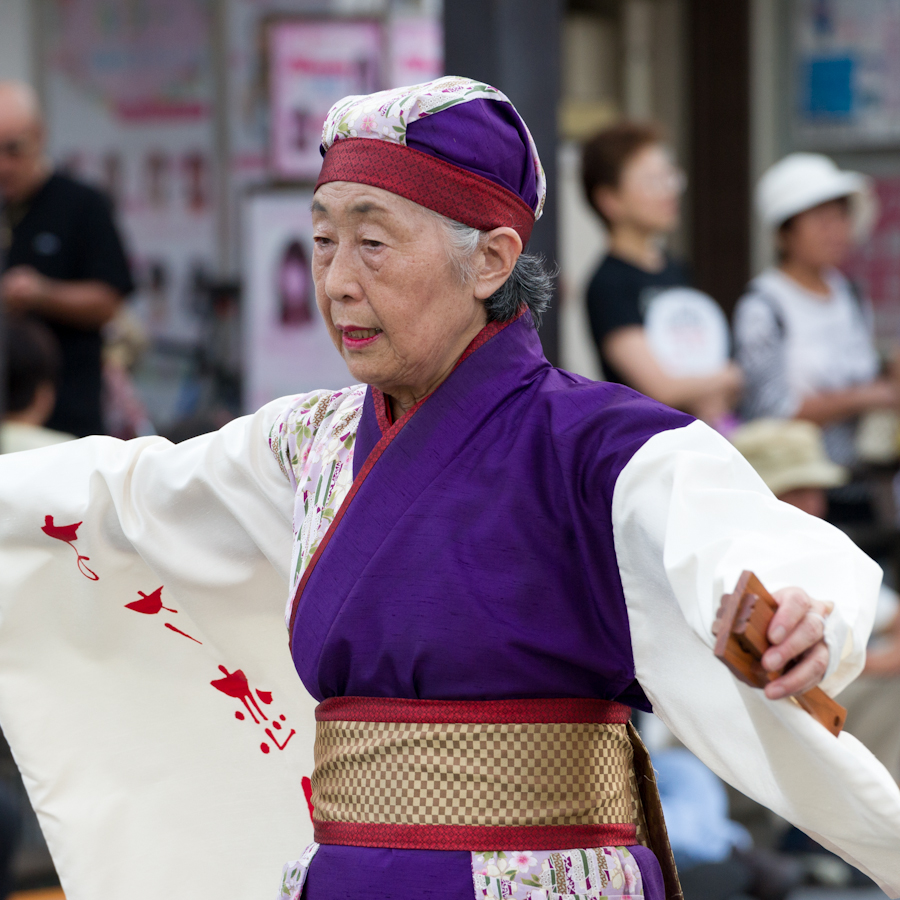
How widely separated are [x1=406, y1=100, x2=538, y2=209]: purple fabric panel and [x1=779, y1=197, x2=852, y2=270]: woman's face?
9.58 feet

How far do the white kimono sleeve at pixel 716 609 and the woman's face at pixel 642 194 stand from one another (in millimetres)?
2503

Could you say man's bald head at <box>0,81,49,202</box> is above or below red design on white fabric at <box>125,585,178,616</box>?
above

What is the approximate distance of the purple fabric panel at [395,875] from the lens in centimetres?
192

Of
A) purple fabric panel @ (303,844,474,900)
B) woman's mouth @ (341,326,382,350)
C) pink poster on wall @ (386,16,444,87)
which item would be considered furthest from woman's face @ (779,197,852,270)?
purple fabric panel @ (303,844,474,900)

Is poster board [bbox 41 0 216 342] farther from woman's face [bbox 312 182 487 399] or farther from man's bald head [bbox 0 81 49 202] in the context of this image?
woman's face [bbox 312 182 487 399]

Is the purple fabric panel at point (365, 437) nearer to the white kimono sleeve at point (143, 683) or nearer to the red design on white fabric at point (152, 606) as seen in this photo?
the white kimono sleeve at point (143, 683)

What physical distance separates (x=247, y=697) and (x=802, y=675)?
1.17 meters

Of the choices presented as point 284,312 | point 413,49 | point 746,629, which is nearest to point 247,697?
point 746,629

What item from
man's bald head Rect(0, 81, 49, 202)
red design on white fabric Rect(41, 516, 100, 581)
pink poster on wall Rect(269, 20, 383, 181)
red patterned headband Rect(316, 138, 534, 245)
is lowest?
red design on white fabric Rect(41, 516, 100, 581)

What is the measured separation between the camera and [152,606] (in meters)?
2.53

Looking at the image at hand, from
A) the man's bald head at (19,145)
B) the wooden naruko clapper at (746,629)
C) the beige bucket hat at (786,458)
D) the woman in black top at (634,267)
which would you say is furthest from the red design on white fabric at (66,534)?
the man's bald head at (19,145)

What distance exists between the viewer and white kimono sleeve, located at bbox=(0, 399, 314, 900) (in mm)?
2461

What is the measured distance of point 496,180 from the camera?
2.02m

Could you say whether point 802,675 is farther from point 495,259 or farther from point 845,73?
point 845,73
